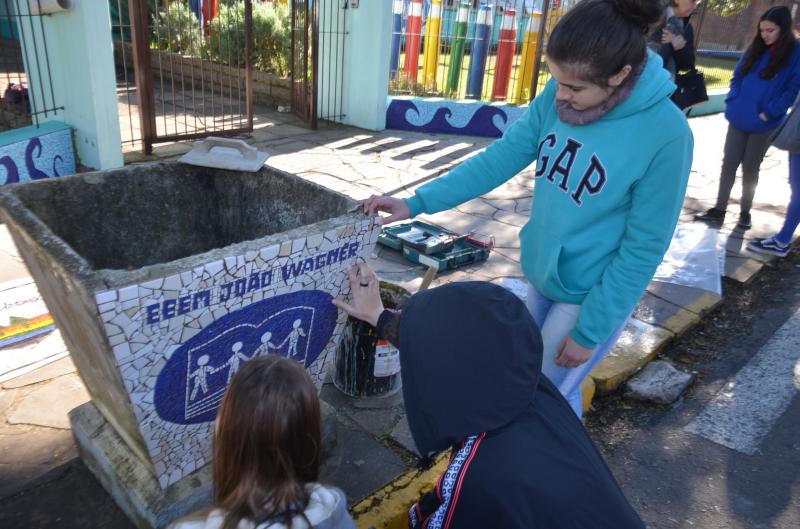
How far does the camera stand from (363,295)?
6.15 feet

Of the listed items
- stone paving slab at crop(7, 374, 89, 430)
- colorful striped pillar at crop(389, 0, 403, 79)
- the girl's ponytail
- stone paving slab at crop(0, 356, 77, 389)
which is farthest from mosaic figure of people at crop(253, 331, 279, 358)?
colorful striped pillar at crop(389, 0, 403, 79)

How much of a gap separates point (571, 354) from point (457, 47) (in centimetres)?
697

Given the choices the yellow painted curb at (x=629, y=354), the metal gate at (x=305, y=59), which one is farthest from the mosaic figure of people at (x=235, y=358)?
the metal gate at (x=305, y=59)

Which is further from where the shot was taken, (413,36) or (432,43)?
(432,43)

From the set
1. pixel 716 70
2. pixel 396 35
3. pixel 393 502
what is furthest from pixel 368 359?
pixel 716 70

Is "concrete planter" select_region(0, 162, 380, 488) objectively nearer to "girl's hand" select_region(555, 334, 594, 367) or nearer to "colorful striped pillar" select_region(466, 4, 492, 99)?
"girl's hand" select_region(555, 334, 594, 367)

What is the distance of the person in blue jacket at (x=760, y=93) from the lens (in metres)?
4.31

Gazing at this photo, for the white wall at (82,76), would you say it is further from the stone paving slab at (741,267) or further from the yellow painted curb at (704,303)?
the stone paving slab at (741,267)

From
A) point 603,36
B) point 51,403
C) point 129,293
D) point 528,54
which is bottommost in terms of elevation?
point 51,403

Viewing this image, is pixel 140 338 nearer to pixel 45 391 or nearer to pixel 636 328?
pixel 45 391

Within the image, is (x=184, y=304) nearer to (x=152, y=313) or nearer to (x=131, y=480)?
(x=152, y=313)

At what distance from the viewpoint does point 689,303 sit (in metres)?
3.77

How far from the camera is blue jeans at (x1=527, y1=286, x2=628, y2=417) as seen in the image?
192 centimetres

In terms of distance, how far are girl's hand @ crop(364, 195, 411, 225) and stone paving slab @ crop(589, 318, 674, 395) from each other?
1523 mm
